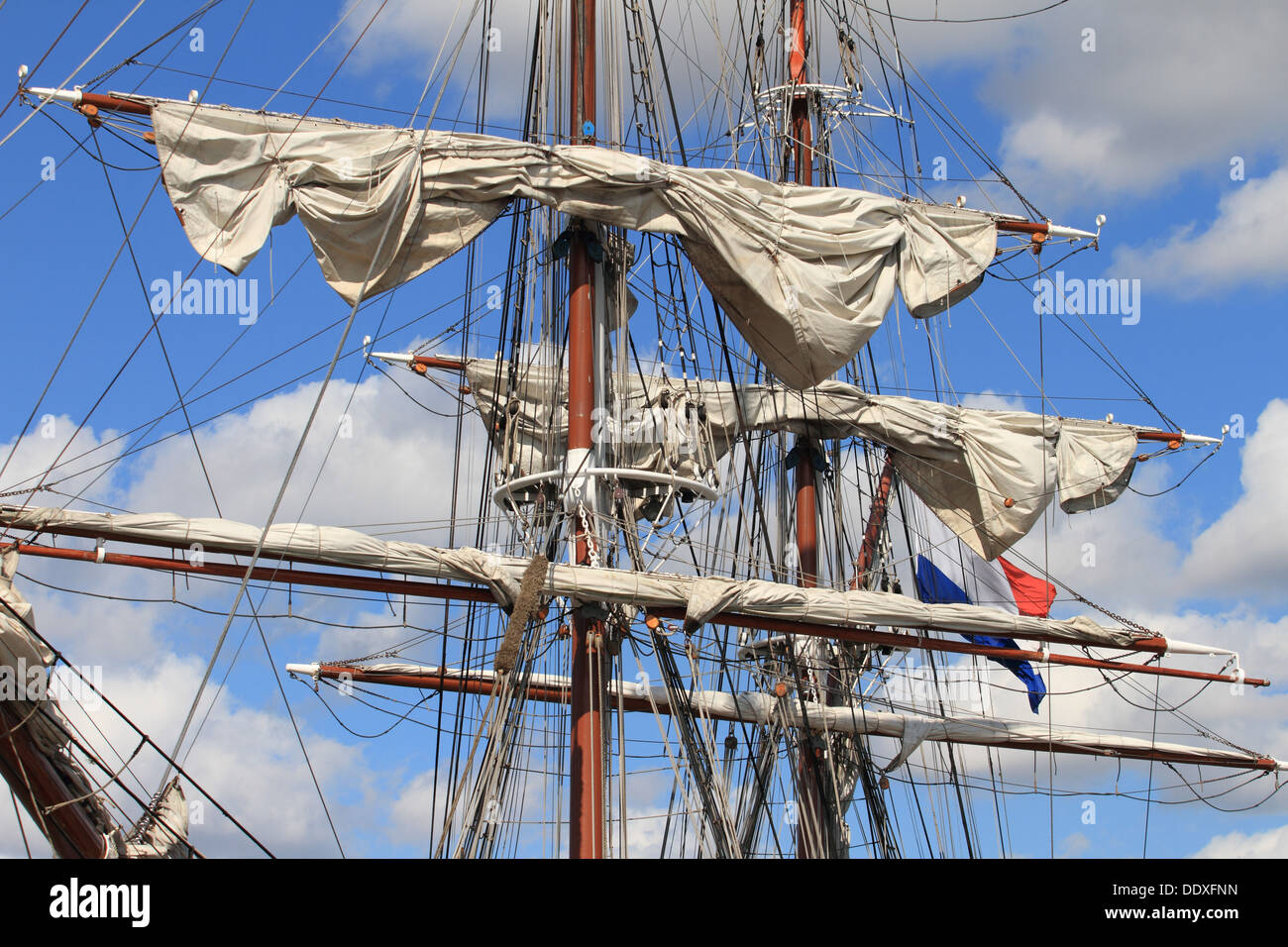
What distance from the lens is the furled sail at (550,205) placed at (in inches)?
802

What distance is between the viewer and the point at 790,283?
2316 centimetres

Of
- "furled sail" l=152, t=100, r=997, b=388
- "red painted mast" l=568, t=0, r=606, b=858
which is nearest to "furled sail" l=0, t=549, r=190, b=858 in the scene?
"red painted mast" l=568, t=0, r=606, b=858

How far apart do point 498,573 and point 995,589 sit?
12.5 meters

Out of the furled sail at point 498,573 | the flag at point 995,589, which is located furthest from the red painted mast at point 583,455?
the flag at point 995,589

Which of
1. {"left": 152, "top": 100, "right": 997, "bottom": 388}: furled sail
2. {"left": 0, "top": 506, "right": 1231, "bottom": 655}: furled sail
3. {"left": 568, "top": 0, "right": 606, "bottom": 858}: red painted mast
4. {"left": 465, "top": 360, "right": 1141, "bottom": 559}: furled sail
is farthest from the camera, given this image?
{"left": 465, "top": 360, "right": 1141, "bottom": 559}: furled sail

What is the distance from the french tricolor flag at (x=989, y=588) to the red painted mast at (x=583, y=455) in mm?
10252

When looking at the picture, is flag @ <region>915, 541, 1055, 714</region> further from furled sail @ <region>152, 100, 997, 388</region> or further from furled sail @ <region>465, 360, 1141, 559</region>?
furled sail @ <region>152, 100, 997, 388</region>

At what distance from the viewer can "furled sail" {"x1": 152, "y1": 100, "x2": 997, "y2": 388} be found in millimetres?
20375

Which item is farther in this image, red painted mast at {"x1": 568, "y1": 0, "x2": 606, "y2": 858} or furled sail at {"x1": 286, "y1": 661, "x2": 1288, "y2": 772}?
furled sail at {"x1": 286, "y1": 661, "x2": 1288, "y2": 772}

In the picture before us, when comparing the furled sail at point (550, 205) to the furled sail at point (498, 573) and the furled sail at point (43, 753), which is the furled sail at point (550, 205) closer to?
the furled sail at point (498, 573)

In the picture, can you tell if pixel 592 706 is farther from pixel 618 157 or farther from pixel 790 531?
pixel 790 531

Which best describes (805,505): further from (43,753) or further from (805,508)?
(43,753)
